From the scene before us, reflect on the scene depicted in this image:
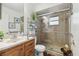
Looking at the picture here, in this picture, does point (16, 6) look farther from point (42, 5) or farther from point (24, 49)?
point (24, 49)

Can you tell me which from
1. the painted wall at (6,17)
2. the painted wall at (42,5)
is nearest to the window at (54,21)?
the painted wall at (42,5)

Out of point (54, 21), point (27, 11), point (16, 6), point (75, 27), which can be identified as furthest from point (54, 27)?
point (16, 6)

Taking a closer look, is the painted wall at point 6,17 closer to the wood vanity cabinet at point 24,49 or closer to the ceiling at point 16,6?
the ceiling at point 16,6

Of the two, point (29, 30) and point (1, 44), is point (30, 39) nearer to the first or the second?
point (29, 30)

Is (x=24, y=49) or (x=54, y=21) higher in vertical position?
(x=54, y=21)

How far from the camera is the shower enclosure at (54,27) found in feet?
4.91

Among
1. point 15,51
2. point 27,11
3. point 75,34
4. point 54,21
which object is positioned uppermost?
point 27,11

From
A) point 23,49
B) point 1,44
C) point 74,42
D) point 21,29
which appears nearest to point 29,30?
point 21,29

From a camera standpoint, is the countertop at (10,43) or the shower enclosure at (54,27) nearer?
the countertop at (10,43)

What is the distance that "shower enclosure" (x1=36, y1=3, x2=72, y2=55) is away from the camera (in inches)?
58.9

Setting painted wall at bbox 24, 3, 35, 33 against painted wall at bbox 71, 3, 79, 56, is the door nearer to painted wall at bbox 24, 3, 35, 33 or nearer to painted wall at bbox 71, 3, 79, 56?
painted wall at bbox 71, 3, 79, 56

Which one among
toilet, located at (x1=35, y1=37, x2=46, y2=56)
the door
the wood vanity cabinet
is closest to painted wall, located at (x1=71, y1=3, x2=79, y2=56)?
the door

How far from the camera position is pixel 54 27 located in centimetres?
152

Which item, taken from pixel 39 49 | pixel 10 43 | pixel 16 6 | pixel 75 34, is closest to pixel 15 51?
pixel 10 43
